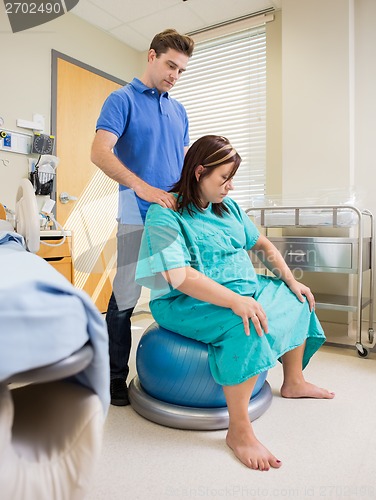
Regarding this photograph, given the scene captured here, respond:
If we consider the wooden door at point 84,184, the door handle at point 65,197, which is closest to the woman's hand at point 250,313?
the wooden door at point 84,184

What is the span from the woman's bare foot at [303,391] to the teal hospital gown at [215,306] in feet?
0.59

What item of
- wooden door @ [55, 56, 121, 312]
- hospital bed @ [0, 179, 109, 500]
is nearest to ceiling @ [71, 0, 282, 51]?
wooden door @ [55, 56, 121, 312]

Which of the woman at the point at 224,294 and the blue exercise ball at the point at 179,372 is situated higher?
the woman at the point at 224,294

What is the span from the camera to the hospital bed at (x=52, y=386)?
0.39 metres

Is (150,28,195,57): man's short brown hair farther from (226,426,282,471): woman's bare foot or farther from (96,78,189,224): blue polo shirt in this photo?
(226,426,282,471): woman's bare foot

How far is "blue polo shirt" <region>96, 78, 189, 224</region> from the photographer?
1.58 m

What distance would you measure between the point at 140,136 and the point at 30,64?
166 cm

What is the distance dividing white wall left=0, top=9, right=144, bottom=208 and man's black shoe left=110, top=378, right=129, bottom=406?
1.58 metres

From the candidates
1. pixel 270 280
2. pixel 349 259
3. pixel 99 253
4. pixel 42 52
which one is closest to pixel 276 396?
pixel 270 280

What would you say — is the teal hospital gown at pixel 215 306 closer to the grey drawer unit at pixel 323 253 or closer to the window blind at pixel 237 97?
the grey drawer unit at pixel 323 253

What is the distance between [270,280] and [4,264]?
1210 mm

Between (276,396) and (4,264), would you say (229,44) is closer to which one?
(276,396)

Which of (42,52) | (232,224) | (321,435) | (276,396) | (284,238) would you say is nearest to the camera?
(321,435)

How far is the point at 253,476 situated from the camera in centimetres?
109
